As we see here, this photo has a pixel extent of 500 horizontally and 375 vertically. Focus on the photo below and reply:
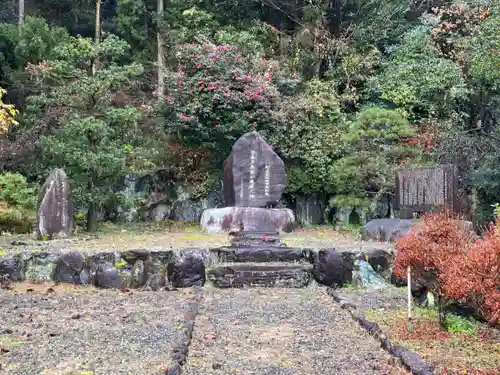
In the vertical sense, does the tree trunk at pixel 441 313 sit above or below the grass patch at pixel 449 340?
above

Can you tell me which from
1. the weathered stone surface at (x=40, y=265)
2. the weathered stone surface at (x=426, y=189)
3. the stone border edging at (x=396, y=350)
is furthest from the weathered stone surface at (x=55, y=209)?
the weathered stone surface at (x=426, y=189)

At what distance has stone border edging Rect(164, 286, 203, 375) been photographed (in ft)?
14.1

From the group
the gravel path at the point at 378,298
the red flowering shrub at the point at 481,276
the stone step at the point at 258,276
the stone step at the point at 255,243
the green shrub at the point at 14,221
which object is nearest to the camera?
the red flowering shrub at the point at 481,276

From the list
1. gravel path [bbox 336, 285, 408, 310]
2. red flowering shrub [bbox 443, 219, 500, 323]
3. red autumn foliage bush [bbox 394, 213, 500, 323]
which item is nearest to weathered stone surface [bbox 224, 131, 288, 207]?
gravel path [bbox 336, 285, 408, 310]

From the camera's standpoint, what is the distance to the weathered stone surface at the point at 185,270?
8.88 meters

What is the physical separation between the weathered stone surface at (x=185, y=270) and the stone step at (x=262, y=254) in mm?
536

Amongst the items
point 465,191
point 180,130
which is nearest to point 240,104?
point 180,130

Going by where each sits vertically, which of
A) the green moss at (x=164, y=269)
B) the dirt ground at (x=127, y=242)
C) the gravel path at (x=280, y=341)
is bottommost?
the gravel path at (x=280, y=341)

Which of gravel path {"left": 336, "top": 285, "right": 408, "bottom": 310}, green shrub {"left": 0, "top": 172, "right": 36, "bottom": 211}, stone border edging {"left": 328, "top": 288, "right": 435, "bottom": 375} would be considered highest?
green shrub {"left": 0, "top": 172, "right": 36, "bottom": 211}

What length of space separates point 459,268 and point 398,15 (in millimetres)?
16483

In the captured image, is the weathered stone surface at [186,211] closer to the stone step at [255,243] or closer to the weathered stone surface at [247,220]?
the weathered stone surface at [247,220]

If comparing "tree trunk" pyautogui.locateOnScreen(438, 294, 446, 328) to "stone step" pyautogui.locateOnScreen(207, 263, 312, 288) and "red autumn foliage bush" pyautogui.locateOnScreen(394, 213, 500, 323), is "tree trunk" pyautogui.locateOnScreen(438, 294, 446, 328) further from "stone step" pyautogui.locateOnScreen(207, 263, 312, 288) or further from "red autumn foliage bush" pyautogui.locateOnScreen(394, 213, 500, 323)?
"stone step" pyautogui.locateOnScreen(207, 263, 312, 288)

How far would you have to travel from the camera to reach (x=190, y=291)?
8531 millimetres

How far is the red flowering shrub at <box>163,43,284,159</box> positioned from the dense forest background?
0.04 m
